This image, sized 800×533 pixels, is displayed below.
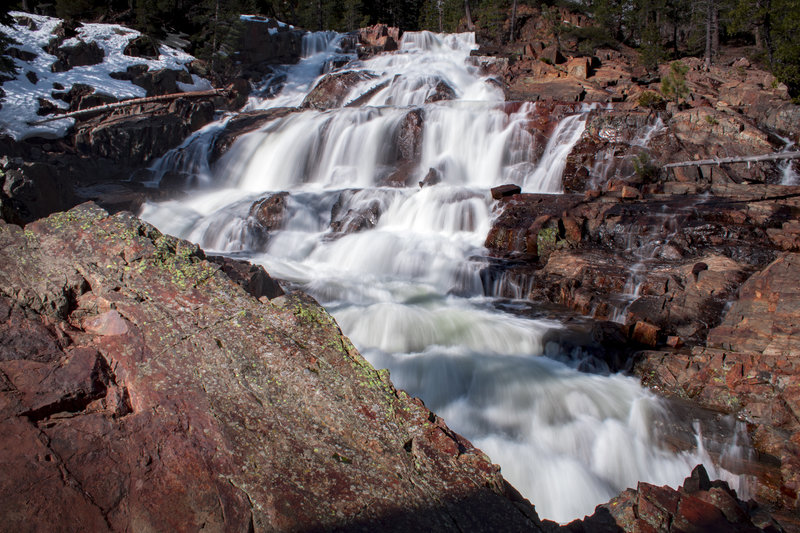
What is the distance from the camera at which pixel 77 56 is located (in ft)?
74.2

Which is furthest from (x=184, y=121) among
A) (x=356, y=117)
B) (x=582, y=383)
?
(x=582, y=383)

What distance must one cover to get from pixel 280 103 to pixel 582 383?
24.7m

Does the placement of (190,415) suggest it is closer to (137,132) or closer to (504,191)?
(504,191)

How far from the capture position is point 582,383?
6.66 m

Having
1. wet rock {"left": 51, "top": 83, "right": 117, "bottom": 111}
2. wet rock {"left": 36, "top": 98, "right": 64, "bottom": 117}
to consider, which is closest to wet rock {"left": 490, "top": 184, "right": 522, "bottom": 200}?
wet rock {"left": 51, "top": 83, "right": 117, "bottom": 111}

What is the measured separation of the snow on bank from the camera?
729 inches

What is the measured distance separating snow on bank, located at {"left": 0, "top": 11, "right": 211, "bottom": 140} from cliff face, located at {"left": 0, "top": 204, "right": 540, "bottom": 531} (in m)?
19.5

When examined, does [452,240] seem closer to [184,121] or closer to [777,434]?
[777,434]

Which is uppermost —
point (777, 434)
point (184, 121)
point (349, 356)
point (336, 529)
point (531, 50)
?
point (531, 50)

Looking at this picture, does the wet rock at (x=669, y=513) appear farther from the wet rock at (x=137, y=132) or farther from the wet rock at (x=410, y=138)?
the wet rock at (x=137, y=132)

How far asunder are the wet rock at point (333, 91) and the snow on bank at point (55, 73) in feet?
23.0

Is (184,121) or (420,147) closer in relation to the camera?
(420,147)

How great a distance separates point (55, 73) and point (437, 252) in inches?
823

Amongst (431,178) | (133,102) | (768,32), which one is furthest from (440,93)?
(768,32)
